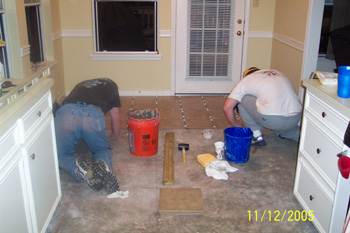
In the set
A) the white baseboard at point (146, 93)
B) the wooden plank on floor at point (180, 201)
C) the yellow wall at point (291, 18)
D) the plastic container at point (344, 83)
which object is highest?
the yellow wall at point (291, 18)

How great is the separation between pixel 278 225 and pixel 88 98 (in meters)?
1.69

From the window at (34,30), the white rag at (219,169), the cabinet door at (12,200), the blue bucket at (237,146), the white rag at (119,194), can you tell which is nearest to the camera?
the cabinet door at (12,200)

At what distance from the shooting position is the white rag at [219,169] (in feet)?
9.70

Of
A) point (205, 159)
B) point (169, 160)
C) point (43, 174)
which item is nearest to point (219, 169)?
point (205, 159)

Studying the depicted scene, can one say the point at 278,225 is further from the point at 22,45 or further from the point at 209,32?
the point at 209,32

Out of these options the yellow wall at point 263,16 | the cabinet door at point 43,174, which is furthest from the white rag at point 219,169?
the yellow wall at point 263,16

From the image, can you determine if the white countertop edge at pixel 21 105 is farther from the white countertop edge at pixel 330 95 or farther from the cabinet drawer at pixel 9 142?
the white countertop edge at pixel 330 95

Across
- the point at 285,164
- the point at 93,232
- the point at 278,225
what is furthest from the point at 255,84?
the point at 93,232

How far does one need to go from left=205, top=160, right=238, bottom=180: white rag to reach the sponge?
0.19 feet

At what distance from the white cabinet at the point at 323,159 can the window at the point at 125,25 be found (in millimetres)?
3121

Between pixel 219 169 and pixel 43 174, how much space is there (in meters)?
1.44

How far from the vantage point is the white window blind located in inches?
200

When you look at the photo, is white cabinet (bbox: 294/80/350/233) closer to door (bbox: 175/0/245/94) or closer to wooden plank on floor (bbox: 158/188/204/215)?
wooden plank on floor (bbox: 158/188/204/215)
